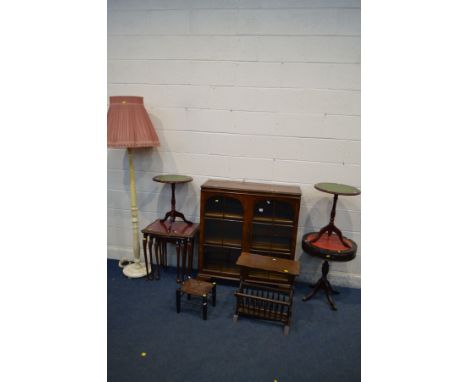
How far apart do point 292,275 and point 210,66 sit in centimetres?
197

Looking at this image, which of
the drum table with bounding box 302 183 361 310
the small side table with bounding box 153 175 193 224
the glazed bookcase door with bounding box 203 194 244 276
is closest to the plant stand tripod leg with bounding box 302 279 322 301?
the drum table with bounding box 302 183 361 310

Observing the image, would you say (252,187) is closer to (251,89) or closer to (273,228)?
(273,228)

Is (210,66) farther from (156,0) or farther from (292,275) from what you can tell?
(292,275)

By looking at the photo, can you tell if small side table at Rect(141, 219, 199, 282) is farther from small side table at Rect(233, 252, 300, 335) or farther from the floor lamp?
the floor lamp

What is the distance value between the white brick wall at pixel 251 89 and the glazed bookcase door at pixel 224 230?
276 mm

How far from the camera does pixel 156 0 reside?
2.62 m

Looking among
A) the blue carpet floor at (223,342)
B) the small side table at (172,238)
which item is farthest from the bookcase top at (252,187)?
the blue carpet floor at (223,342)

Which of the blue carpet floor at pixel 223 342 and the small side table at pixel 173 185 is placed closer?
the blue carpet floor at pixel 223 342

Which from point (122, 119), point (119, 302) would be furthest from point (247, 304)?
point (122, 119)

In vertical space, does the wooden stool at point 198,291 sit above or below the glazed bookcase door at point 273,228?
below

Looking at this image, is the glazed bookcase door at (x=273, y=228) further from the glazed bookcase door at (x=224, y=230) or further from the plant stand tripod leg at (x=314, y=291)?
the plant stand tripod leg at (x=314, y=291)

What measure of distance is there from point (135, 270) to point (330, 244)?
190 centimetres

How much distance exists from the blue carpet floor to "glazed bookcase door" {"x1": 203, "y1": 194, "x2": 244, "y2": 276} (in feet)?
0.94

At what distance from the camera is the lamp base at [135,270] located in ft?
9.40
